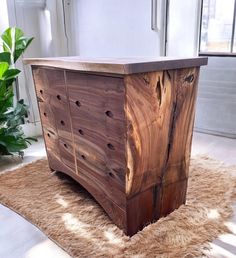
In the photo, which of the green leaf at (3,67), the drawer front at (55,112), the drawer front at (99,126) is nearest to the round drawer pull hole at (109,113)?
the drawer front at (99,126)

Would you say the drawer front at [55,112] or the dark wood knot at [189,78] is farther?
the drawer front at [55,112]

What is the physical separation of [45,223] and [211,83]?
217cm

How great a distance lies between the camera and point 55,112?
186 cm

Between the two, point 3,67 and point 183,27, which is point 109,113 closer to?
point 3,67

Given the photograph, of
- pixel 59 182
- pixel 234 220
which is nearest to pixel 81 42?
pixel 59 182

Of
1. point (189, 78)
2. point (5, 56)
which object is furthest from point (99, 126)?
point (5, 56)

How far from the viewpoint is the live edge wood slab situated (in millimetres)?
1276

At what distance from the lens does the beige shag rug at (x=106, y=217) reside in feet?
4.50

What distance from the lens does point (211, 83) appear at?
2.98 metres

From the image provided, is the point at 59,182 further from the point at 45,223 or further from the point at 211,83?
the point at 211,83

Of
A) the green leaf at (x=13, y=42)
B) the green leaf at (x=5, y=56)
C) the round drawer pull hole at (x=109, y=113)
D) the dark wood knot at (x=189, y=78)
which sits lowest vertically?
the round drawer pull hole at (x=109, y=113)

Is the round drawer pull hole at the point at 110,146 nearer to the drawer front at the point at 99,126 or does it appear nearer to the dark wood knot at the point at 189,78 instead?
the drawer front at the point at 99,126

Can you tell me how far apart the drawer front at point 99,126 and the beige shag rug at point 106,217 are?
0.71 ft

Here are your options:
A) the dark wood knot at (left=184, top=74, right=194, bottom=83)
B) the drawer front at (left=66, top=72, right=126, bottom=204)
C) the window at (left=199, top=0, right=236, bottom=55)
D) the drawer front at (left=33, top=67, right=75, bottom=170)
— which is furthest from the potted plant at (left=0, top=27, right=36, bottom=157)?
the window at (left=199, top=0, right=236, bottom=55)
